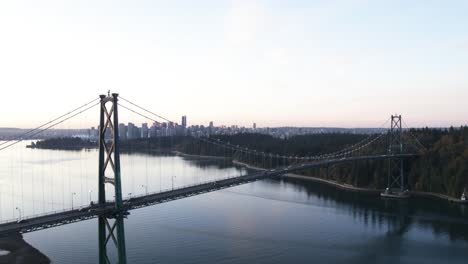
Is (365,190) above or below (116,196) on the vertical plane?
below

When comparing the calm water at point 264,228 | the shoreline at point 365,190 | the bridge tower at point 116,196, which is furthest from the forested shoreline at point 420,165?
the bridge tower at point 116,196

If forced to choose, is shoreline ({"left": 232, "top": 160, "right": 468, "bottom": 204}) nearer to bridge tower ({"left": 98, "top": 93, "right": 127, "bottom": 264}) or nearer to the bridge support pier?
the bridge support pier

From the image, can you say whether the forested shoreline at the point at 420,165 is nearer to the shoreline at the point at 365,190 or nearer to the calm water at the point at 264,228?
the shoreline at the point at 365,190

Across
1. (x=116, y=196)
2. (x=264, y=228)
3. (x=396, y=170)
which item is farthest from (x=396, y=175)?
(x=116, y=196)

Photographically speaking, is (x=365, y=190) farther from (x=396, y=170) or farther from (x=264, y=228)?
(x=264, y=228)

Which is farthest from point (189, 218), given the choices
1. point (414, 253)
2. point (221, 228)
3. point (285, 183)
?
point (285, 183)

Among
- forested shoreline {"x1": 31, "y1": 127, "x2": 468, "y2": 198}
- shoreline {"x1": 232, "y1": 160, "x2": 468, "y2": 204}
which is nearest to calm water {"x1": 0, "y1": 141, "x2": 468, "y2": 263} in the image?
shoreline {"x1": 232, "y1": 160, "x2": 468, "y2": 204}

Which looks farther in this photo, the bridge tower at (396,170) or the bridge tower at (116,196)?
the bridge tower at (396,170)

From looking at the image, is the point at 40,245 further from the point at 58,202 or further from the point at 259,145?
the point at 259,145
